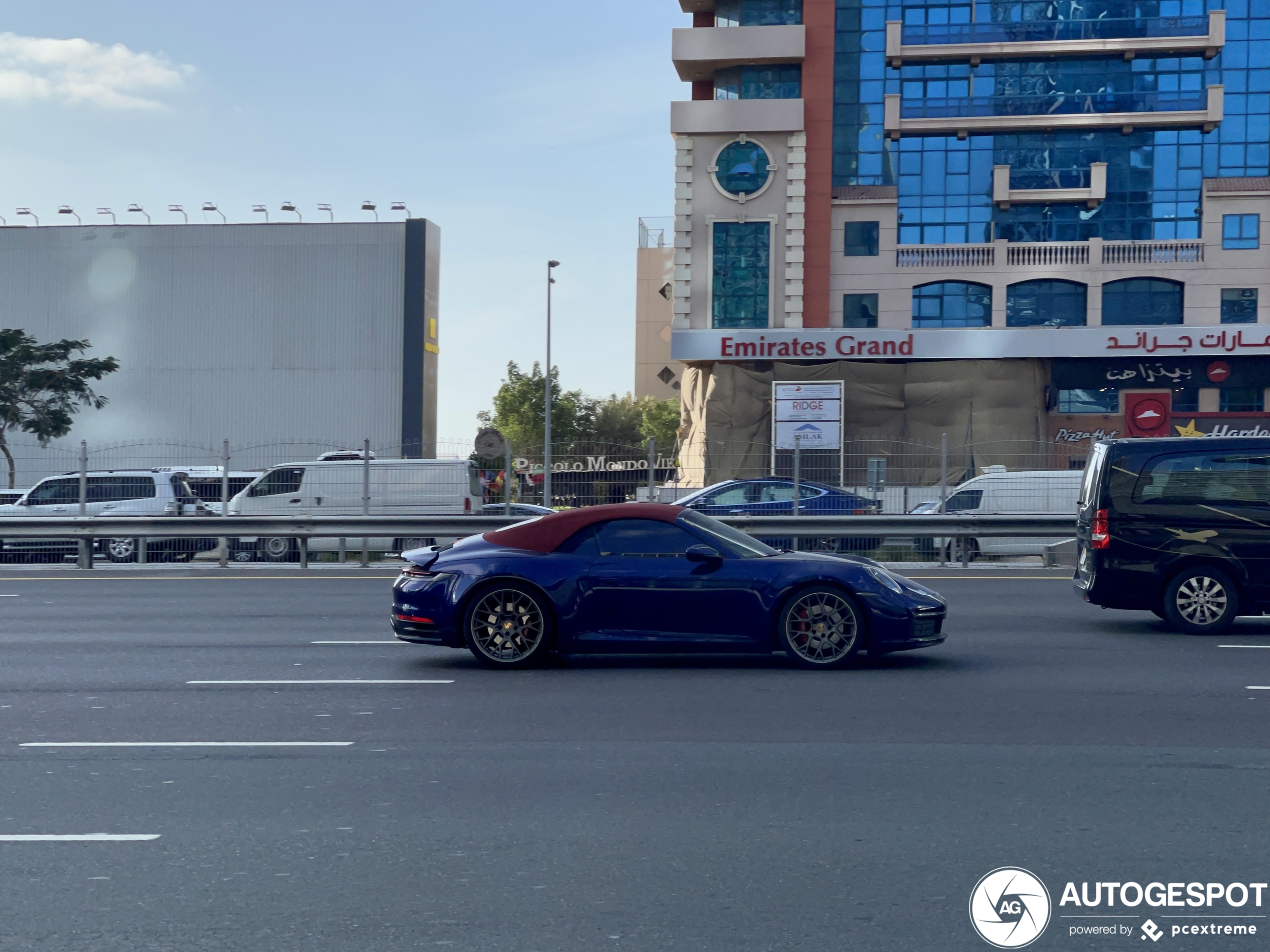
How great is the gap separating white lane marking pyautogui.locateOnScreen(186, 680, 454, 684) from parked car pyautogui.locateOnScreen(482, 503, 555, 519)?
35.8ft

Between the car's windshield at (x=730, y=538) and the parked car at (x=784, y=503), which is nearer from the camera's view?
the car's windshield at (x=730, y=538)

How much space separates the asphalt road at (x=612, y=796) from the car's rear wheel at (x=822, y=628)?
7.1 inches

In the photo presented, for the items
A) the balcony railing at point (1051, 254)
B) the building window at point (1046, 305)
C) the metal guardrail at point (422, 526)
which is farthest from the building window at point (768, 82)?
the metal guardrail at point (422, 526)

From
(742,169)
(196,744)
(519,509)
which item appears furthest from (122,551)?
(742,169)

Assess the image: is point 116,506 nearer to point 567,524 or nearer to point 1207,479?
point 567,524

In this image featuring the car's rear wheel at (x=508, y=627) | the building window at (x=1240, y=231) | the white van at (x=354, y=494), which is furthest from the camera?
the building window at (x=1240, y=231)

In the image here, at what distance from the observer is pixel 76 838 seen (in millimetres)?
5500

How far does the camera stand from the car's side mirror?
9.85m

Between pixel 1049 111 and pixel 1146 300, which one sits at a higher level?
pixel 1049 111

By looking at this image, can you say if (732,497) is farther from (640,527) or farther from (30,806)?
(30,806)

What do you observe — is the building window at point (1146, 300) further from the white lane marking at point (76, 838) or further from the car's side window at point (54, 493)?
the white lane marking at point (76, 838)

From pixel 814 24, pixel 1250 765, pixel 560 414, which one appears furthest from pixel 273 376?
pixel 1250 765

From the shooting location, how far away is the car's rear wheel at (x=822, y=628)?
9781 millimetres

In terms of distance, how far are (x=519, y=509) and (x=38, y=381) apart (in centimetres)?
2878
